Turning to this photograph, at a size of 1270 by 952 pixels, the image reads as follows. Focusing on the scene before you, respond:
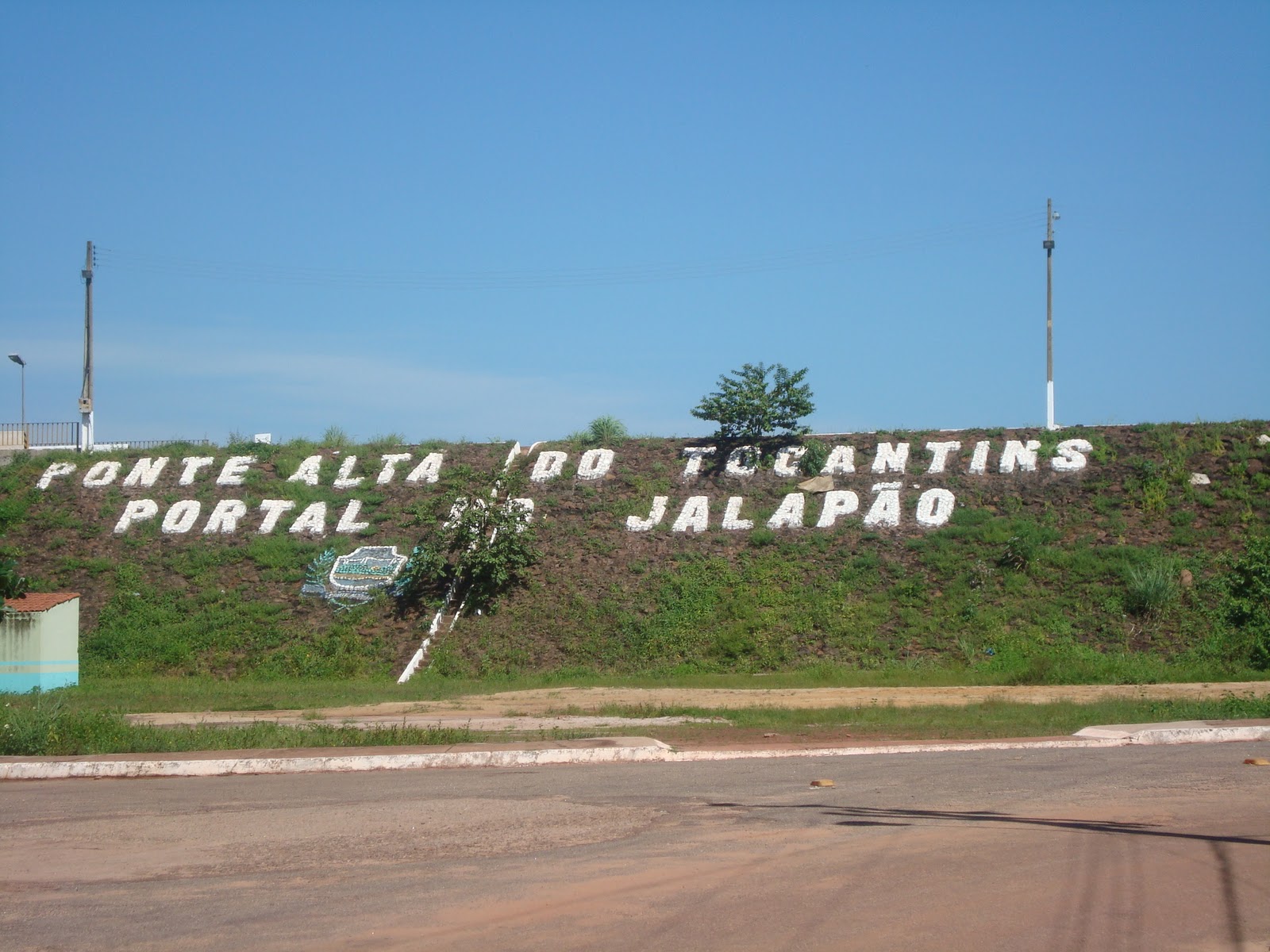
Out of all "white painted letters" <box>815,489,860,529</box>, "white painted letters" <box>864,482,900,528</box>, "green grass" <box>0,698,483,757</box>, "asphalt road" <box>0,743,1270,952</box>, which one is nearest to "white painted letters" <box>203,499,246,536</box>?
"white painted letters" <box>815,489,860,529</box>

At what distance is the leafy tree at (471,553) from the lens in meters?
30.9

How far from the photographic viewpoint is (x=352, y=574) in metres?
32.8

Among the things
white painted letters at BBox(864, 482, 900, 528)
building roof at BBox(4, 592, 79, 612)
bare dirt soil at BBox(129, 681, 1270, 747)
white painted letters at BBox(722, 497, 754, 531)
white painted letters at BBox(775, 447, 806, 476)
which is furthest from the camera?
white painted letters at BBox(775, 447, 806, 476)

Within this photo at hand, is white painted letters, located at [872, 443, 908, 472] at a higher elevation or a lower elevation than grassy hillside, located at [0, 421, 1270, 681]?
higher

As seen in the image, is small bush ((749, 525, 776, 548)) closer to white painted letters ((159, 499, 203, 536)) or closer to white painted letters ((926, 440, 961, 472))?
white painted letters ((926, 440, 961, 472))

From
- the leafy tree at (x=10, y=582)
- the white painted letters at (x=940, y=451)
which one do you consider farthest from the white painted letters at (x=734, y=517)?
the leafy tree at (x=10, y=582)

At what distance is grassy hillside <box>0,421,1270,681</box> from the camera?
89.7 feet

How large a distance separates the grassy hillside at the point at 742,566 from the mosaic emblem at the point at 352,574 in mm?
424

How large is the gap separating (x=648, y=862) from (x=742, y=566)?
2389cm

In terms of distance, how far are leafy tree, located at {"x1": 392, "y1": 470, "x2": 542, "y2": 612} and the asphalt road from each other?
62.2 feet

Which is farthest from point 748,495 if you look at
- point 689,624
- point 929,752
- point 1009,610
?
point 929,752

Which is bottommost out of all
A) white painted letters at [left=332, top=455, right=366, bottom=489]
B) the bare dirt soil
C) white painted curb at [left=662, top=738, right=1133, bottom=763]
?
the bare dirt soil

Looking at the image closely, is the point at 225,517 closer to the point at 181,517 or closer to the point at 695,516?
the point at 181,517

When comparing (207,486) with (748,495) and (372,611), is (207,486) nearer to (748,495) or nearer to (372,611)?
(372,611)
